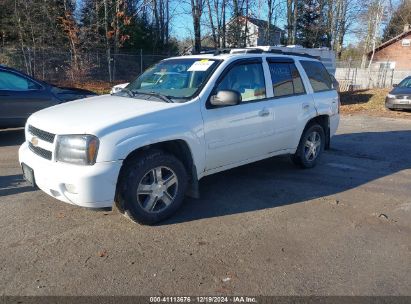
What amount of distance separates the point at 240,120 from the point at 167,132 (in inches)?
45.0

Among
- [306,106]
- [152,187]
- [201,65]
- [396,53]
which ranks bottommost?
[152,187]

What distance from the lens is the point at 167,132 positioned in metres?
4.20

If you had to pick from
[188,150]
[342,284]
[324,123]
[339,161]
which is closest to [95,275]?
[188,150]

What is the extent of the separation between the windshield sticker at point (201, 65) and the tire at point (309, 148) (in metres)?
2.10

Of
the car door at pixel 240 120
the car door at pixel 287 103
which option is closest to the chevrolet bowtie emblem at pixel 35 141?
the car door at pixel 240 120

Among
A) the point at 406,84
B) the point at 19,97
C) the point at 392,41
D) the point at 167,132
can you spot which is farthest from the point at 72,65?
the point at 392,41

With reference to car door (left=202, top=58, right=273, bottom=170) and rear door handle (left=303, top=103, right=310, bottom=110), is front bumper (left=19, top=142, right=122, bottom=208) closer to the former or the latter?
car door (left=202, top=58, right=273, bottom=170)

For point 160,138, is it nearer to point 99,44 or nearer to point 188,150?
point 188,150

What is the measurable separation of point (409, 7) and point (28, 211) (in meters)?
62.0

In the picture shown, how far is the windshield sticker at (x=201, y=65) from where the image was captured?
16.3 feet

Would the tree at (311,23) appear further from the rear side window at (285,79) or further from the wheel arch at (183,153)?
the wheel arch at (183,153)

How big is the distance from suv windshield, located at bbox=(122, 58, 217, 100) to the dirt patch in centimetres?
1150

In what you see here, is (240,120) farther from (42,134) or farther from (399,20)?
(399,20)

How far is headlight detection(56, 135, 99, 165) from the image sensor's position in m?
3.75
